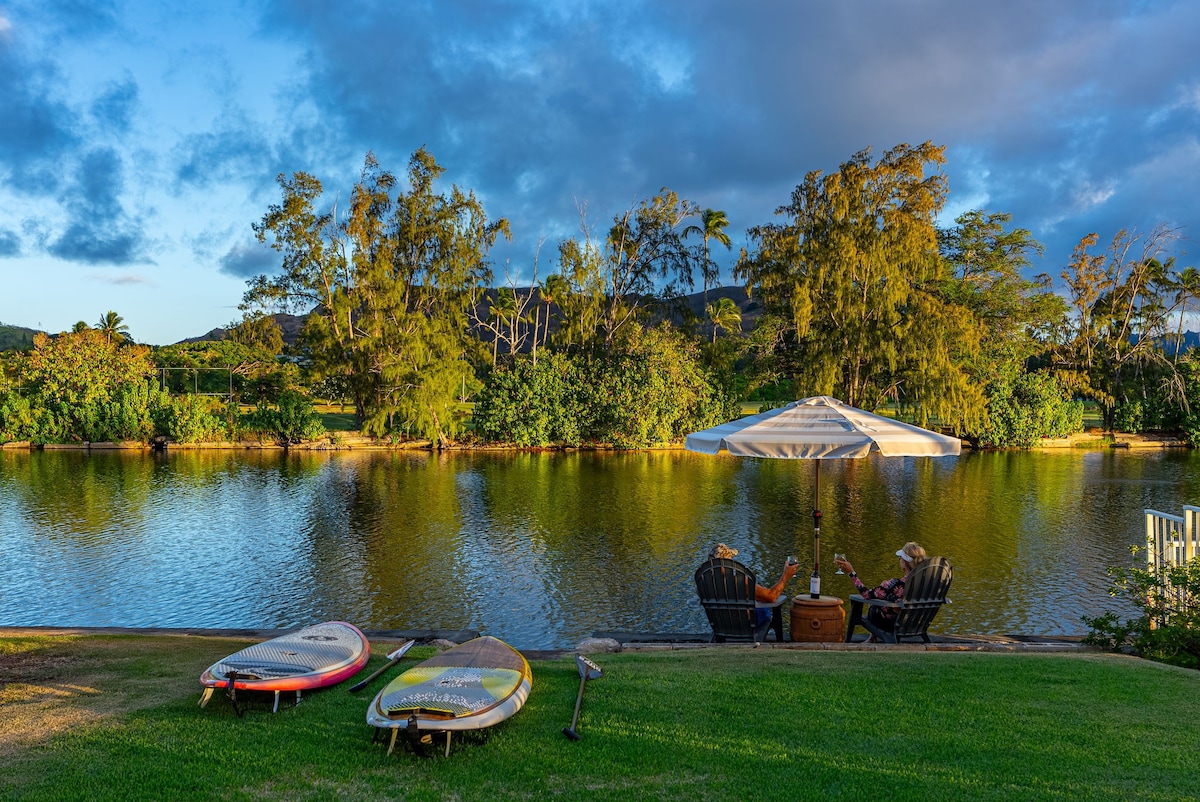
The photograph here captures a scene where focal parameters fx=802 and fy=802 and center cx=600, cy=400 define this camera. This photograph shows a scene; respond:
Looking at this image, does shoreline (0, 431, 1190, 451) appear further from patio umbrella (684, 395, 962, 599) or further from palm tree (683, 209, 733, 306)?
patio umbrella (684, 395, 962, 599)

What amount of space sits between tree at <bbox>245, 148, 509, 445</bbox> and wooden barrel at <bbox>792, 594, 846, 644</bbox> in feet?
105

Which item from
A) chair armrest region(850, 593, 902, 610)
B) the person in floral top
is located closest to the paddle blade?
the person in floral top

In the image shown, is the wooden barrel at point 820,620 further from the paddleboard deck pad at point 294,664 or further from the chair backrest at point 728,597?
the paddleboard deck pad at point 294,664

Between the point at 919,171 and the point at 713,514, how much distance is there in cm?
2583

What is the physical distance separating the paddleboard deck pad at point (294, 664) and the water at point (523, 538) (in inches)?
135

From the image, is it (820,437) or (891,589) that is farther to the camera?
(820,437)

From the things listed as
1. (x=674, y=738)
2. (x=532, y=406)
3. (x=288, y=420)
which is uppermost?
(x=532, y=406)

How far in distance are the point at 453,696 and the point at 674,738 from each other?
143cm

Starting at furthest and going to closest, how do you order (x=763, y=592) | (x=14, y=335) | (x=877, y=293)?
(x=14, y=335)
(x=877, y=293)
(x=763, y=592)

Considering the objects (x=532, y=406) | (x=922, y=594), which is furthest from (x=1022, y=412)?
(x=922, y=594)

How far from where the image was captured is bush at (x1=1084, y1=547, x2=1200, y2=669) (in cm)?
730

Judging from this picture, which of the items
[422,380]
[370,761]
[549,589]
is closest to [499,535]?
[549,589]

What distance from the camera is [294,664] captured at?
6.04m

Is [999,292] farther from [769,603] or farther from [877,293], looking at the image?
[769,603]
